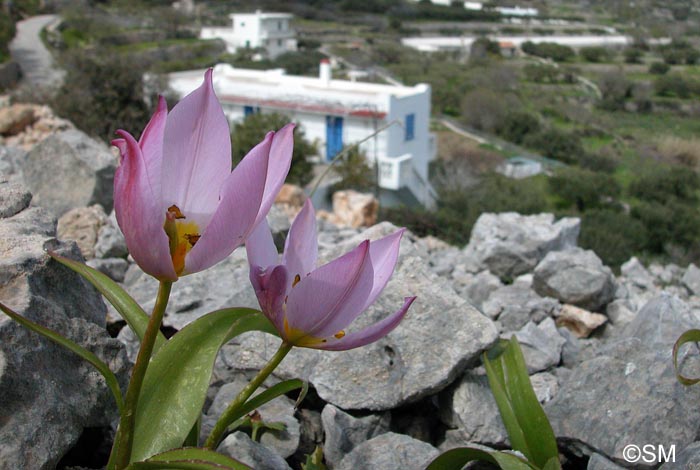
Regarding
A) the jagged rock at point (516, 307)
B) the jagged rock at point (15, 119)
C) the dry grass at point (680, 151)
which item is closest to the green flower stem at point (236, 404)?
the jagged rock at point (516, 307)

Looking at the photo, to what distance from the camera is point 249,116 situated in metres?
18.5

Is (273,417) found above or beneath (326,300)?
beneath

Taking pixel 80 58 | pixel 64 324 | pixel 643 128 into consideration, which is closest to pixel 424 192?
pixel 80 58

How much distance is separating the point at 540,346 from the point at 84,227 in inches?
78.8

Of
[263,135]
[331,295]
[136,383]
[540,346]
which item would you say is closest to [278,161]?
[331,295]

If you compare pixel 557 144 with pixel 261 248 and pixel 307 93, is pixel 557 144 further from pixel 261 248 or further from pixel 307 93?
pixel 261 248

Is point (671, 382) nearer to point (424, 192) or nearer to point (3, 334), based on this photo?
point (3, 334)

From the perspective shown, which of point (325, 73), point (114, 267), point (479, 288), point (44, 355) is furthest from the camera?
point (325, 73)

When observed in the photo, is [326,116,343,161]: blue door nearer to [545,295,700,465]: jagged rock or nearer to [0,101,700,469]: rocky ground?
[0,101,700,469]: rocky ground

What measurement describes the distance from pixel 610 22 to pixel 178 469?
56332 millimetres

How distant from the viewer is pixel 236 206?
38.6 inches

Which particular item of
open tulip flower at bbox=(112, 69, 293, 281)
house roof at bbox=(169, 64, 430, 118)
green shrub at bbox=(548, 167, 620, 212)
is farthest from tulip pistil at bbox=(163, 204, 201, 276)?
green shrub at bbox=(548, 167, 620, 212)

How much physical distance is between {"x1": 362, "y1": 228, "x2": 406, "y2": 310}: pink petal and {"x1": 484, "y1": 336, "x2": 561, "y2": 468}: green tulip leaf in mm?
563

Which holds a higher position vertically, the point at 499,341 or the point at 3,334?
the point at 3,334
